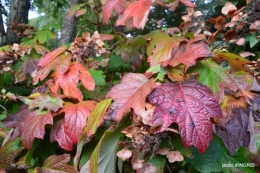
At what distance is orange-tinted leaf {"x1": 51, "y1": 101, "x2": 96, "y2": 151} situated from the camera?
1.75 feet

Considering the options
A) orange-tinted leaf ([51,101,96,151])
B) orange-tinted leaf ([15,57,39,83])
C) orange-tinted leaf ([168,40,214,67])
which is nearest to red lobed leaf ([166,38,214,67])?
orange-tinted leaf ([168,40,214,67])

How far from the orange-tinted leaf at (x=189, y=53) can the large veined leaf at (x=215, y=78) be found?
41 millimetres

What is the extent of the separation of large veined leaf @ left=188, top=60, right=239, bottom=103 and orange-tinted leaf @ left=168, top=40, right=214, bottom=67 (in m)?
0.04

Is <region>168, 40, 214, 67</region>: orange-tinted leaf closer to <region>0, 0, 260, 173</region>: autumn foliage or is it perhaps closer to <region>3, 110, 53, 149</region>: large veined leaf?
<region>0, 0, 260, 173</region>: autumn foliage

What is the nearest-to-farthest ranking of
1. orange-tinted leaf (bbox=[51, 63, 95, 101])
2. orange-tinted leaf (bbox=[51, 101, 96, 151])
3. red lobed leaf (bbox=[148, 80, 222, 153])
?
red lobed leaf (bbox=[148, 80, 222, 153])
orange-tinted leaf (bbox=[51, 101, 96, 151])
orange-tinted leaf (bbox=[51, 63, 95, 101])

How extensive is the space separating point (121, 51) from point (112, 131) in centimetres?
53

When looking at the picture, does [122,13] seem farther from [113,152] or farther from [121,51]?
[113,152]

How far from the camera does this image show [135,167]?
397 mm

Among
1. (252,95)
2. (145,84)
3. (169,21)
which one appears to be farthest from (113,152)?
(169,21)

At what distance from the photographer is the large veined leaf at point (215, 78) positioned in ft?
1.54

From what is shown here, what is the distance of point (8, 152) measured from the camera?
0.58 meters

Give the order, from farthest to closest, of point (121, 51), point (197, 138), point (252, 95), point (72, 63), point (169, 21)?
point (169, 21)
point (121, 51)
point (72, 63)
point (252, 95)
point (197, 138)

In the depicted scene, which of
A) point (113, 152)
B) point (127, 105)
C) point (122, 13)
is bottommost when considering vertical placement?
point (113, 152)

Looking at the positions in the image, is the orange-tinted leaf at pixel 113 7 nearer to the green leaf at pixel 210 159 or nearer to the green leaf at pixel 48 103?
the green leaf at pixel 48 103
